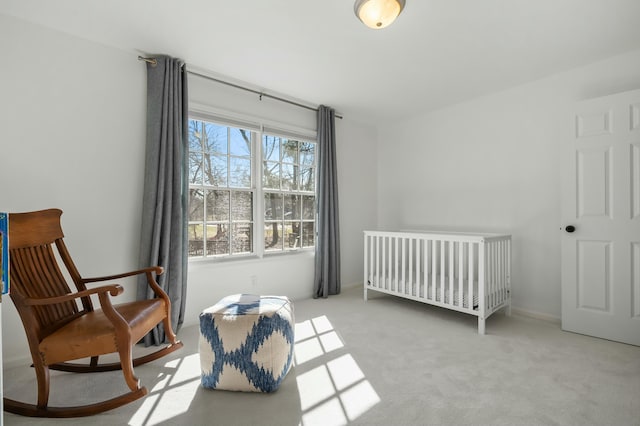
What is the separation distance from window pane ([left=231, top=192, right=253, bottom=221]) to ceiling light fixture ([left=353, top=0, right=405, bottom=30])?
6.42ft

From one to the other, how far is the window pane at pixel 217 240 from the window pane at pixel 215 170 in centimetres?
44

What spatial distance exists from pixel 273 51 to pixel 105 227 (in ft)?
6.18

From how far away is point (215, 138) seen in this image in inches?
115

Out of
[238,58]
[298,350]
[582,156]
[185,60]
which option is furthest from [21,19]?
[582,156]

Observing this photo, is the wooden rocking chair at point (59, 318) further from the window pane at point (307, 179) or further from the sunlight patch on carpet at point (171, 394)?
the window pane at point (307, 179)

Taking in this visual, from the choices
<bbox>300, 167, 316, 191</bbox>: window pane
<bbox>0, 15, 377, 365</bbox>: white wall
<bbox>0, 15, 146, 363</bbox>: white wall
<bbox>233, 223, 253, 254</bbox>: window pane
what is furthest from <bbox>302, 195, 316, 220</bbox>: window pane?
<bbox>0, 15, 146, 363</bbox>: white wall

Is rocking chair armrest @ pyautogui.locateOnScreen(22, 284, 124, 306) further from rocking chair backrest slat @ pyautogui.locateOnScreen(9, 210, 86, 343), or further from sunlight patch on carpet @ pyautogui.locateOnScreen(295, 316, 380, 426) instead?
sunlight patch on carpet @ pyautogui.locateOnScreen(295, 316, 380, 426)

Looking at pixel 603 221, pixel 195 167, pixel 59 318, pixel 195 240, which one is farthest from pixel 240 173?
pixel 603 221

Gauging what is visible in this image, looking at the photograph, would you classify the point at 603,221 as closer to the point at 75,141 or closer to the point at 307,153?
the point at 307,153

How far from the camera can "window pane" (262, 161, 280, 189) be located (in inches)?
129

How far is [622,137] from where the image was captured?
226 centimetres

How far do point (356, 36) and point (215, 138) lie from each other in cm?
→ 160

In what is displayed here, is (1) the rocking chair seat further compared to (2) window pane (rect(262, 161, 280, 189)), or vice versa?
(2) window pane (rect(262, 161, 280, 189))

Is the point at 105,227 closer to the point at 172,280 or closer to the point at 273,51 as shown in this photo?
the point at 172,280
